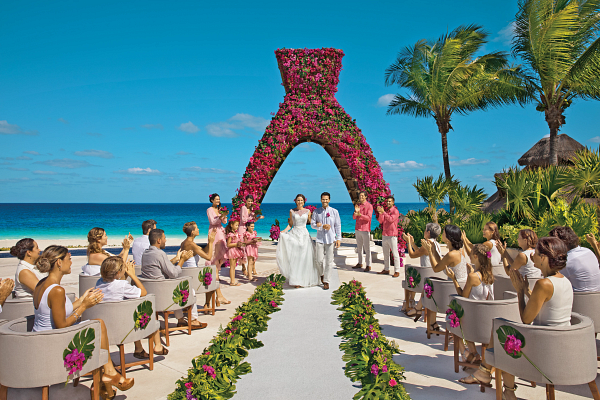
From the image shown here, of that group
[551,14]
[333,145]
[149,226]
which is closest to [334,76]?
[333,145]

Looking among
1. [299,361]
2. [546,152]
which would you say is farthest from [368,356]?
[546,152]

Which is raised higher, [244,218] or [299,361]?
[244,218]

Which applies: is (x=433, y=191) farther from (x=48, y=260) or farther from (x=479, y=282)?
(x=48, y=260)

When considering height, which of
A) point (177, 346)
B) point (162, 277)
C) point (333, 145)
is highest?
point (333, 145)

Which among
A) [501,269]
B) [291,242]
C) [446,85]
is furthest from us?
[446,85]

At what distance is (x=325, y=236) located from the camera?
25.5 feet

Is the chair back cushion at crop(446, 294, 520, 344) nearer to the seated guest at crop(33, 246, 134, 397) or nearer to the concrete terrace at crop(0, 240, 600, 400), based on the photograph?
the concrete terrace at crop(0, 240, 600, 400)

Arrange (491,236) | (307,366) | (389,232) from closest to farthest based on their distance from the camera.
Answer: (307,366), (491,236), (389,232)

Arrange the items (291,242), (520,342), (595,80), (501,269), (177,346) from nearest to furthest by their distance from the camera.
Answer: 1. (520,342)
2. (177,346)
3. (501,269)
4. (291,242)
5. (595,80)

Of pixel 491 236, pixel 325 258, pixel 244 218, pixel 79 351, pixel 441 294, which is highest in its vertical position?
pixel 244 218

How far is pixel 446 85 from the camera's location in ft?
51.8

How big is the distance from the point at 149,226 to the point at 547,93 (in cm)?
1431

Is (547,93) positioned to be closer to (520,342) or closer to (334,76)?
(334,76)

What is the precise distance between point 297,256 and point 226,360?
12.5 feet
